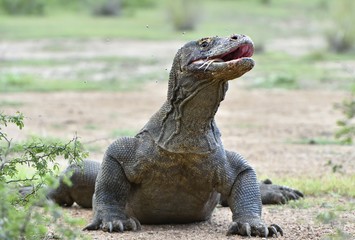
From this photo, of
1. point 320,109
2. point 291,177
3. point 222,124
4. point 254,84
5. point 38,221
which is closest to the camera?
point 38,221

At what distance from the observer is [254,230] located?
642cm

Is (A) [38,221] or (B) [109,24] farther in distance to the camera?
(B) [109,24]

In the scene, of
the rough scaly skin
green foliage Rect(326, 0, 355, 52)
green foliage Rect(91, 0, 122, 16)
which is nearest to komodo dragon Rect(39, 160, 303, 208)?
the rough scaly skin

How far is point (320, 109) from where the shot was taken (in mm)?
15094

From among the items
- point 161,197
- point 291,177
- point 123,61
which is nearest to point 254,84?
point 123,61

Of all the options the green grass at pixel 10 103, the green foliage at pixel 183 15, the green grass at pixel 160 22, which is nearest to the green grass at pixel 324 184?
the green grass at pixel 10 103

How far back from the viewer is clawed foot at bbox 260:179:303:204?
7.91 meters

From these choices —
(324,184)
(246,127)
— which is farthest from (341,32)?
(324,184)

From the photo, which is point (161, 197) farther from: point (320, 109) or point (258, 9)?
point (258, 9)

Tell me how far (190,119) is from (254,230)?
76 cm

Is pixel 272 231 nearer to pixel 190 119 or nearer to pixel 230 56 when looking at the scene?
pixel 190 119

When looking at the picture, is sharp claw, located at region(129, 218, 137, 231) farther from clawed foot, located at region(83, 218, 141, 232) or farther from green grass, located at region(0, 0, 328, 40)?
green grass, located at region(0, 0, 328, 40)

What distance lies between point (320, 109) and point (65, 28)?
13.2m

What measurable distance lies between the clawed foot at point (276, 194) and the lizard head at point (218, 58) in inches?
72.1
